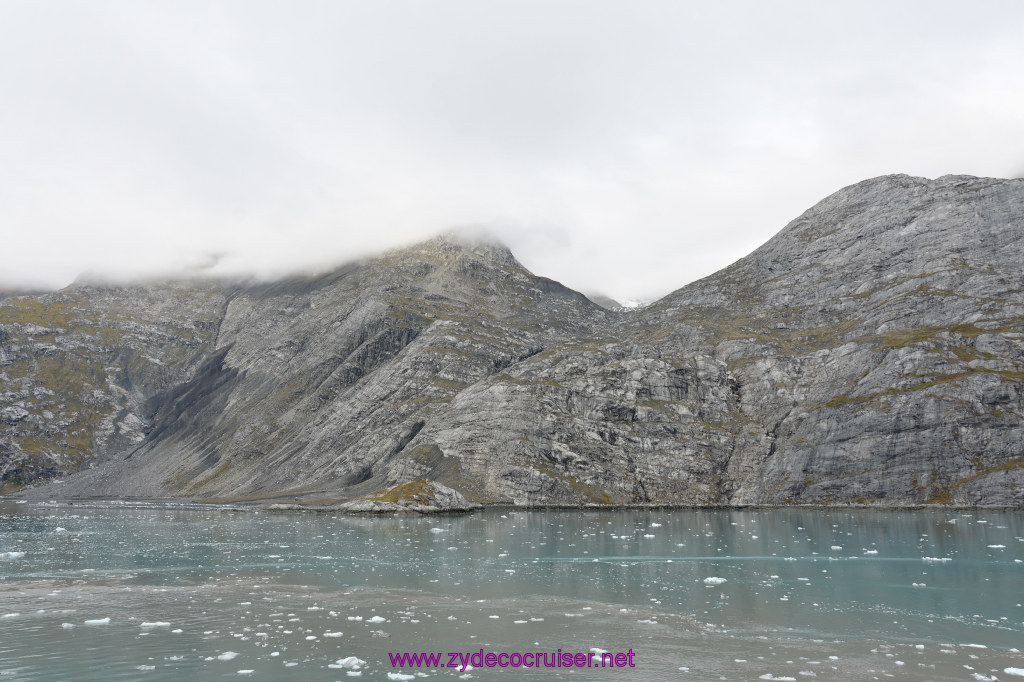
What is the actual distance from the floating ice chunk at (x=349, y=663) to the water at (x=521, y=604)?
6.9 inches

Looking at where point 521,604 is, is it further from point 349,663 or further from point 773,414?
point 773,414

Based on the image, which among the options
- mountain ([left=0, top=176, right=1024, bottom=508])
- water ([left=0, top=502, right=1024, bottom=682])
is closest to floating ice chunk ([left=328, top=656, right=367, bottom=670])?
water ([left=0, top=502, right=1024, bottom=682])

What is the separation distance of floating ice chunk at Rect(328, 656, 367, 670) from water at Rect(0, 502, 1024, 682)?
174 millimetres

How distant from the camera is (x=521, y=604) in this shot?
4272cm

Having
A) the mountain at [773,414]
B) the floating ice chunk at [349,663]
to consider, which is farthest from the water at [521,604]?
the mountain at [773,414]

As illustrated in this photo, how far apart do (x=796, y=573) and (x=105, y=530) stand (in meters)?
97.5

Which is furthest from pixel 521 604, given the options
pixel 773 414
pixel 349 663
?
pixel 773 414

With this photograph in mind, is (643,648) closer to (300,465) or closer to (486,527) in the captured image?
(486,527)

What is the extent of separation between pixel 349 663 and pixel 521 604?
54.0ft

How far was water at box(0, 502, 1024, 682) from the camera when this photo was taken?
2939 centimetres

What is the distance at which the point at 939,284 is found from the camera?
169m

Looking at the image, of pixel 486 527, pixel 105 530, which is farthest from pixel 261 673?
pixel 105 530

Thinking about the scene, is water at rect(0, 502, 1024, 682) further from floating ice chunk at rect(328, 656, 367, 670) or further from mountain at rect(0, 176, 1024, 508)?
mountain at rect(0, 176, 1024, 508)

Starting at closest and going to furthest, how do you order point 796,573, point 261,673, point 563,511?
point 261,673 → point 796,573 → point 563,511
